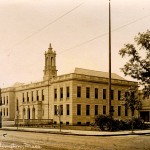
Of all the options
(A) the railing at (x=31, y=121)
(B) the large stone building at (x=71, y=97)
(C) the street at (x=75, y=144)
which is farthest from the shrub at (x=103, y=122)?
(A) the railing at (x=31, y=121)

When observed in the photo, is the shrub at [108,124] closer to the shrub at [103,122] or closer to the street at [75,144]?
the shrub at [103,122]

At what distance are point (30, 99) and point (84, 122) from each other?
17.3m

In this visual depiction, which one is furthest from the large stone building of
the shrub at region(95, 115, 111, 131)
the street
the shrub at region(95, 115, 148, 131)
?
the street

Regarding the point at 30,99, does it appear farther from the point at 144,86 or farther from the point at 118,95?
the point at 144,86

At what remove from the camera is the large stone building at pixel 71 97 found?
53.8 m

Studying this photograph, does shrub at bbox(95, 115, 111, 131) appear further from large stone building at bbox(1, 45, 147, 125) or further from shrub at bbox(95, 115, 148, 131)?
large stone building at bbox(1, 45, 147, 125)

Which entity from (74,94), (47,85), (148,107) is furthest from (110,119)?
(148,107)

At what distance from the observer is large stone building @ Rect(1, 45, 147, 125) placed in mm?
53844

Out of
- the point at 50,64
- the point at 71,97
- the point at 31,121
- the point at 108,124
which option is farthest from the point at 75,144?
the point at 50,64

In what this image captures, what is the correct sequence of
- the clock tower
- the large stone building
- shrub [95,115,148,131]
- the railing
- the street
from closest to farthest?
the street → shrub [95,115,148,131] → the railing → the large stone building → the clock tower

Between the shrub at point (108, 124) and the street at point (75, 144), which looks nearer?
the street at point (75, 144)

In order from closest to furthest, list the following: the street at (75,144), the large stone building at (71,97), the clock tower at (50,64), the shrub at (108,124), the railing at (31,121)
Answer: the street at (75,144) → the shrub at (108,124) → the railing at (31,121) → the large stone building at (71,97) → the clock tower at (50,64)

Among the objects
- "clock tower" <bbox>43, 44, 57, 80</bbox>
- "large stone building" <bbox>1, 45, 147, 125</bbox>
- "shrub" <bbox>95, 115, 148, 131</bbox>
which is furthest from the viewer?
"clock tower" <bbox>43, 44, 57, 80</bbox>

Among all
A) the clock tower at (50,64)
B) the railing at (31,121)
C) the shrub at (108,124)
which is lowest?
the railing at (31,121)
